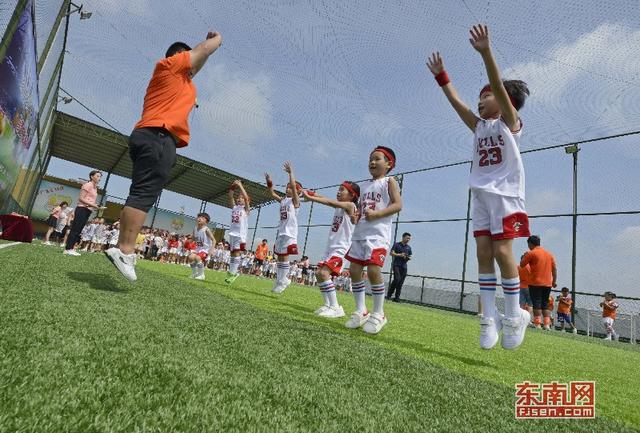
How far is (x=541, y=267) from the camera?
9.05 m

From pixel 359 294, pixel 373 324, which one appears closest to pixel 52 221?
pixel 359 294

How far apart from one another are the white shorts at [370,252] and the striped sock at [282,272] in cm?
383

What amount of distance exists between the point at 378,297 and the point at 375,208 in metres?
1.01

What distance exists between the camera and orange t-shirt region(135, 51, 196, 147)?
3.34 metres

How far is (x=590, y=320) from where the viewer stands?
13.7 m

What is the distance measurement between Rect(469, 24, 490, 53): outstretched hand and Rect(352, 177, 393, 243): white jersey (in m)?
1.86

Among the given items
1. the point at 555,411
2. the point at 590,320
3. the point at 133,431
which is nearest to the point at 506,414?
the point at 555,411

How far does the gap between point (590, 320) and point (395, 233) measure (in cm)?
826

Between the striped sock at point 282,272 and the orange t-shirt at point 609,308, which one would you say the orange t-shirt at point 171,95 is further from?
the orange t-shirt at point 609,308

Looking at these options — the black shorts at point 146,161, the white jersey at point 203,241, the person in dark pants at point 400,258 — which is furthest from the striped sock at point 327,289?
the person in dark pants at point 400,258

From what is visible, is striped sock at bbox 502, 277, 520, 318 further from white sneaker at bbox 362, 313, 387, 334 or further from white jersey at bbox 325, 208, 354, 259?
white jersey at bbox 325, 208, 354, 259

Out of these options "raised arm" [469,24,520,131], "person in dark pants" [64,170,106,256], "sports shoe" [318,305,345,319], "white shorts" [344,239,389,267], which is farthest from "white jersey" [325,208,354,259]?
"person in dark pants" [64,170,106,256]

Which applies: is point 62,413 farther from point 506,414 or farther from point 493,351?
point 493,351

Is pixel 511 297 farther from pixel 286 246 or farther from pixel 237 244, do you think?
pixel 237 244
